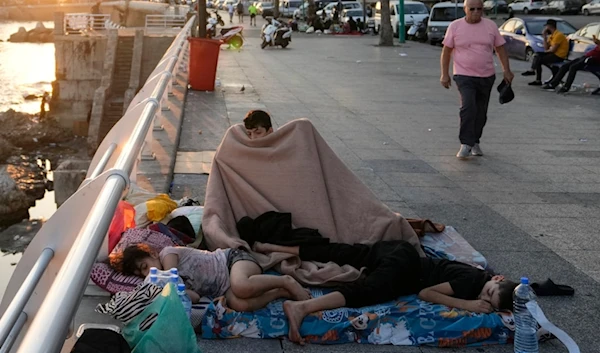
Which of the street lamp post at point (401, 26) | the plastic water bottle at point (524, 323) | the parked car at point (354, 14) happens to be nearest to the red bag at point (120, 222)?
the plastic water bottle at point (524, 323)

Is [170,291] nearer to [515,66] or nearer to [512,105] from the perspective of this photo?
[512,105]

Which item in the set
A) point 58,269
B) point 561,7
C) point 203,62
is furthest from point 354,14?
point 58,269

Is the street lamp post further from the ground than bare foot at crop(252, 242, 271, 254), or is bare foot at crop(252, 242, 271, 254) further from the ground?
bare foot at crop(252, 242, 271, 254)

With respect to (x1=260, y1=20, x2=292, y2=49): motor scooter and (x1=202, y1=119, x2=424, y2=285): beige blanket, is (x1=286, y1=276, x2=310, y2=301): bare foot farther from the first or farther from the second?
→ (x1=260, y1=20, x2=292, y2=49): motor scooter

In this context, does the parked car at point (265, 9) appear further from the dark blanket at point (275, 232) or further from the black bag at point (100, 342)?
the black bag at point (100, 342)

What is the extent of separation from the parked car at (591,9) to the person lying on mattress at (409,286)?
131 feet

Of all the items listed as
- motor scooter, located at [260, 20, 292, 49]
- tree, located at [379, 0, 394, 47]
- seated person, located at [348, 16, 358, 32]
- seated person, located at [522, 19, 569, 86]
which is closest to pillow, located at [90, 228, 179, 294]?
seated person, located at [522, 19, 569, 86]

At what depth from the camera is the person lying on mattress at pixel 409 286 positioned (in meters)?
4.00

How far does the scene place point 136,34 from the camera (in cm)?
3225

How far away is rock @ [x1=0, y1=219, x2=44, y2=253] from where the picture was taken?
1416cm

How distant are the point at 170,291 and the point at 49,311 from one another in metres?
1.49

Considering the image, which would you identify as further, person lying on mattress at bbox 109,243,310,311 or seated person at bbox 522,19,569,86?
seated person at bbox 522,19,569,86

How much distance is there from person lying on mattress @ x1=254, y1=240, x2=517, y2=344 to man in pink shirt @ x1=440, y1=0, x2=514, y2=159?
4063 millimetres

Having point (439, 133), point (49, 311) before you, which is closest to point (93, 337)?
point (49, 311)
